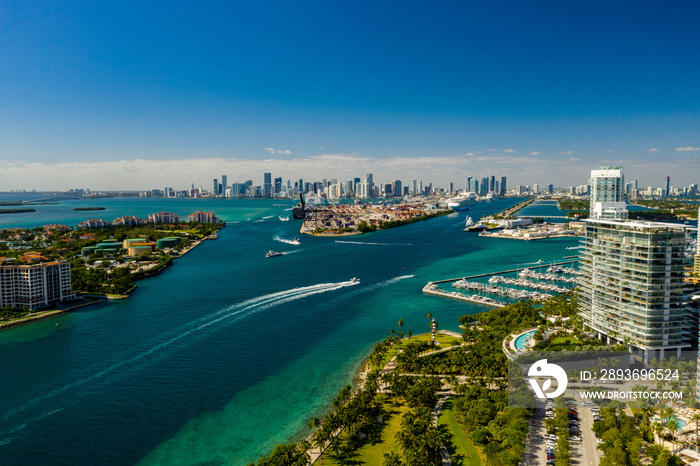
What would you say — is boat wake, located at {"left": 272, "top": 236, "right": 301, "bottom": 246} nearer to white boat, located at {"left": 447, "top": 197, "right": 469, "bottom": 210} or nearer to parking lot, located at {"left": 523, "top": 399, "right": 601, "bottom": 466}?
parking lot, located at {"left": 523, "top": 399, "right": 601, "bottom": 466}

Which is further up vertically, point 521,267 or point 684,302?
point 684,302

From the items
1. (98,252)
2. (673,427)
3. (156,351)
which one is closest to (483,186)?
(98,252)

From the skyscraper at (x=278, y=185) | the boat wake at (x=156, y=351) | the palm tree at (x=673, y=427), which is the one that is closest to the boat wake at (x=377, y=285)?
the boat wake at (x=156, y=351)

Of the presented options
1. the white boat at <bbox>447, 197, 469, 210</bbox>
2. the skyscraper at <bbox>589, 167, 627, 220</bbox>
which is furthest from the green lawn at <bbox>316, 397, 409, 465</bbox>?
the white boat at <bbox>447, 197, 469, 210</bbox>

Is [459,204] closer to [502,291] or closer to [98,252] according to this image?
[502,291]

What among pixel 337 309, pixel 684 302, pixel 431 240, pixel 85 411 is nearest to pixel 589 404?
pixel 684 302

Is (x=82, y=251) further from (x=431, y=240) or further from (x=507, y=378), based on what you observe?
(x=507, y=378)
